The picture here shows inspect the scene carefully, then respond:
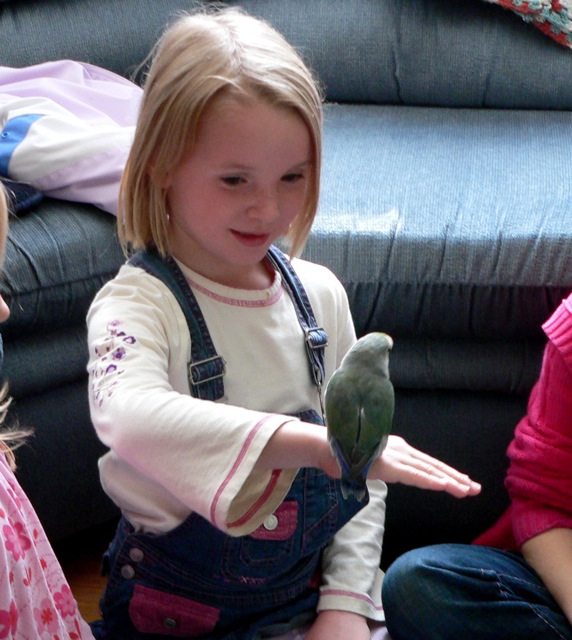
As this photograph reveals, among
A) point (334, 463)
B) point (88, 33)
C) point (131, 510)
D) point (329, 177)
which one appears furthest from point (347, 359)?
point (88, 33)

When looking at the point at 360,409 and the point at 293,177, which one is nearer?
the point at 360,409

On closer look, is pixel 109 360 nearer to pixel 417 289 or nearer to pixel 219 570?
pixel 219 570

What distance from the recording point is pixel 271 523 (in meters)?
0.91

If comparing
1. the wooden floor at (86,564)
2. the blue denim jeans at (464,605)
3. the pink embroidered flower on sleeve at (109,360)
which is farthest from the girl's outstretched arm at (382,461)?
the wooden floor at (86,564)

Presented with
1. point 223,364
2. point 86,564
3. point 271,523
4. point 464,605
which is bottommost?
point 86,564

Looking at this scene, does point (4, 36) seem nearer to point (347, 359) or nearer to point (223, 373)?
point (223, 373)

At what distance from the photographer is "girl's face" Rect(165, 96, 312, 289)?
0.81 metres

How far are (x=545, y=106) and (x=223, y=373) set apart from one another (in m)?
1.02

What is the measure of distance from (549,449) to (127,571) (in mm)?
467

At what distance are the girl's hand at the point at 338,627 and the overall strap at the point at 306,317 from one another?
0.24 meters

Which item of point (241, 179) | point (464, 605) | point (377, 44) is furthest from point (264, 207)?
point (377, 44)

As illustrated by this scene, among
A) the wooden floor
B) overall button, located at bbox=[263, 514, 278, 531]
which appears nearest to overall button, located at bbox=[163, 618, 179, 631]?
overall button, located at bbox=[263, 514, 278, 531]

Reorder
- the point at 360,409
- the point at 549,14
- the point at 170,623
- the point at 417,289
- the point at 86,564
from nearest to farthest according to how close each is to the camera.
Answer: the point at 360,409 → the point at 170,623 → the point at 417,289 → the point at 86,564 → the point at 549,14

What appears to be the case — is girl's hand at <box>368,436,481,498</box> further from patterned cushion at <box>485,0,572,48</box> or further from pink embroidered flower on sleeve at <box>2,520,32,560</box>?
patterned cushion at <box>485,0,572,48</box>
